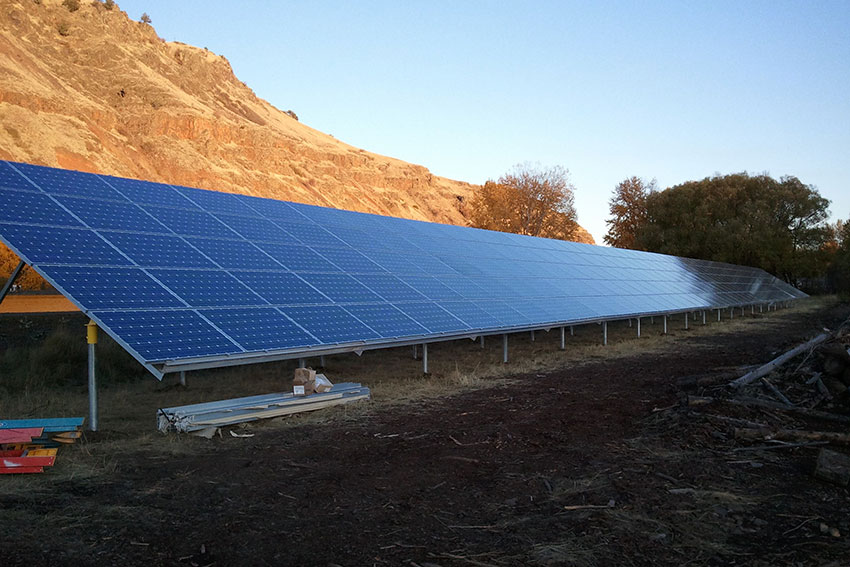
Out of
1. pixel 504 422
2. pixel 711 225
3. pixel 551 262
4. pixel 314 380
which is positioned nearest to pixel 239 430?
pixel 314 380

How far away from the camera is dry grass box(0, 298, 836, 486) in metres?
7.94

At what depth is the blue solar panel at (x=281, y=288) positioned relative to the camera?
1054 centimetres

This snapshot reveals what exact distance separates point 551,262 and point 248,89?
161 m

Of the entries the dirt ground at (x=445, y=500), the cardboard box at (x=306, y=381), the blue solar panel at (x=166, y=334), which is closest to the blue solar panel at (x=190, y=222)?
the blue solar panel at (x=166, y=334)

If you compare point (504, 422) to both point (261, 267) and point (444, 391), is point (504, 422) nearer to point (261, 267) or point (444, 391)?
point (444, 391)

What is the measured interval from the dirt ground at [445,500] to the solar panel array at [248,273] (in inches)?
64.4

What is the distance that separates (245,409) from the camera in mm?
8961

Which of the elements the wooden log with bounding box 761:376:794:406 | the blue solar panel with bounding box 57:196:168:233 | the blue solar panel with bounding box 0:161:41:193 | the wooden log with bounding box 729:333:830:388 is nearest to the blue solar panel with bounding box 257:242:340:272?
the blue solar panel with bounding box 57:196:168:233

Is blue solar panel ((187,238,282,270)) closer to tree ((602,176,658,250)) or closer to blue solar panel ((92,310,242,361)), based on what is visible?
blue solar panel ((92,310,242,361))

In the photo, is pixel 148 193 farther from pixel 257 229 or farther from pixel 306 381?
pixel 306 381

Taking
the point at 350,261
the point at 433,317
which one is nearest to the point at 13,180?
the point at 350,261

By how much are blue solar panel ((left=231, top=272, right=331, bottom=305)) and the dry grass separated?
83.4 inches

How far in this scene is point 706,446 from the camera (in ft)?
25.6

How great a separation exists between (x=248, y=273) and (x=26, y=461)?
505 cm
